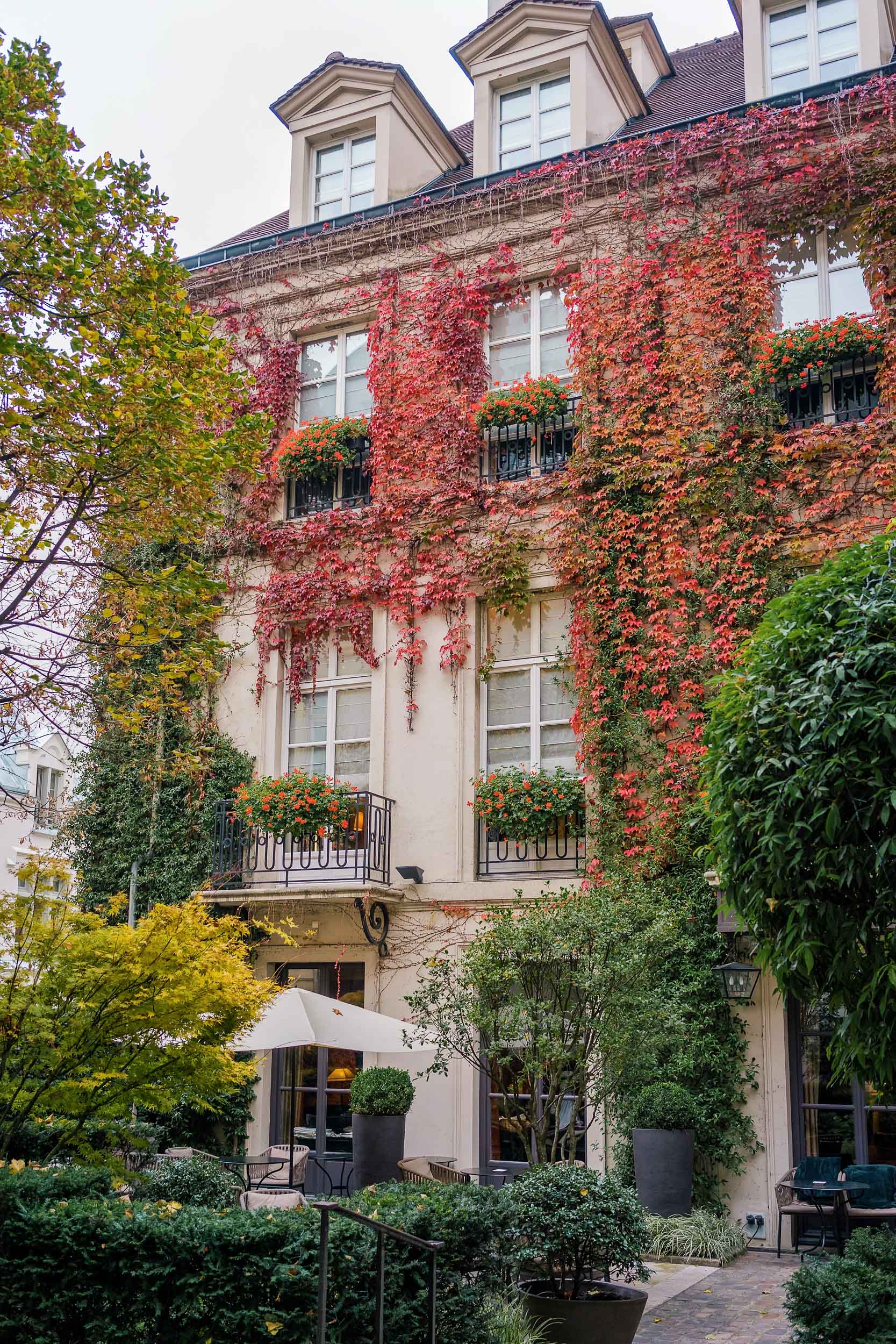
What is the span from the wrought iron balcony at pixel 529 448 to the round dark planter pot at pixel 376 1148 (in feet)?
24.0

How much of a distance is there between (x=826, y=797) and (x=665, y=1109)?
510 centimetres

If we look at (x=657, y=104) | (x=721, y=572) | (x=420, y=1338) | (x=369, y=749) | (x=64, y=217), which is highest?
(x=657, y=104)

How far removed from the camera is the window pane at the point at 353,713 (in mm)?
15070

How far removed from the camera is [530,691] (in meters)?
14.1

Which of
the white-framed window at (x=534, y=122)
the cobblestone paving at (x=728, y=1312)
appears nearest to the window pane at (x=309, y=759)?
the cobblestone paving at (x=728, y=1312)

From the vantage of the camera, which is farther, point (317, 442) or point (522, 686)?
point (317, 442)

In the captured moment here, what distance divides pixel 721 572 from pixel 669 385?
95.6 inches

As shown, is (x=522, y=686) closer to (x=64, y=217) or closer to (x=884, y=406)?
(x=884, y=406)

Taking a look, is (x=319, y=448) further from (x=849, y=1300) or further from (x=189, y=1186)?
(x=849, y=1300)

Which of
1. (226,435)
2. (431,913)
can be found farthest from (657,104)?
(431,913)

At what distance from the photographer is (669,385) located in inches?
545

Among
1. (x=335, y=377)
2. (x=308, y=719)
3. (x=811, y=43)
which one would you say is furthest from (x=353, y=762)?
(x=811, y=43)

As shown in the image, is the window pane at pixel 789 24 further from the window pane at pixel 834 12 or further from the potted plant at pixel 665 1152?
the potted plant at pixel 665 1152

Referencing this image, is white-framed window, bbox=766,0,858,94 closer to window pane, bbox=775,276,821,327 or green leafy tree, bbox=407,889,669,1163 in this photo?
window pane, bbox=775,276,821,327
